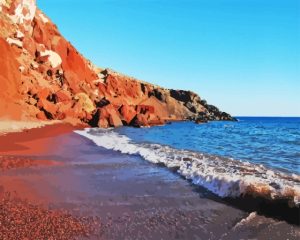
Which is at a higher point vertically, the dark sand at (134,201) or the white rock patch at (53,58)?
the white rock patch at (53,58)

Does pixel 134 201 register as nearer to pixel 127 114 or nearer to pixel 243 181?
pixel 243 181

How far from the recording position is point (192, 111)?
111 metres

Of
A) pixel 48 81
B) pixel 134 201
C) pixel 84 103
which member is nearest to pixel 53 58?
pixel 48 81

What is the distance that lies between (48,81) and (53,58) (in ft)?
36.9

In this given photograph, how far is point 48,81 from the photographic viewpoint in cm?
5372

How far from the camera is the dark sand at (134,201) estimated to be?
6898 millimetres

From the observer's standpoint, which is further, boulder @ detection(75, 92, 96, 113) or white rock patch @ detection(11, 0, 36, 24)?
white rock patch @ detection(11, 0, 36, 24)

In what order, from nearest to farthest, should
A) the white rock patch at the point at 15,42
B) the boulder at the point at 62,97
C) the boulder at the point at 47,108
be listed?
the boulder at the point at 47,108 < the boulder at the point at 62,97 < the white rock patch at the point at 15,42

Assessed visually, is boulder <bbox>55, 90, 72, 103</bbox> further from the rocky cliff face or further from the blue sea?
the blue sea

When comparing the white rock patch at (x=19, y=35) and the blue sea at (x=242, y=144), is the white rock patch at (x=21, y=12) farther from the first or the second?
the blue sea at (x=242, y=144)

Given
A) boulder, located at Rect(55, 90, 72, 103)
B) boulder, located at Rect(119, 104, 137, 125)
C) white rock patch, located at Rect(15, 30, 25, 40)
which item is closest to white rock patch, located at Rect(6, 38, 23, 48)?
white rock patch, located at Rect(15, 30, 25, 40)

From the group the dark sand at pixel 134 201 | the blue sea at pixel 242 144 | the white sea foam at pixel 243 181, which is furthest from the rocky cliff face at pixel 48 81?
the white sea foam at pixel 243 181

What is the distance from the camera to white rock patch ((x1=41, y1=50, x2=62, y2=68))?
203 ft

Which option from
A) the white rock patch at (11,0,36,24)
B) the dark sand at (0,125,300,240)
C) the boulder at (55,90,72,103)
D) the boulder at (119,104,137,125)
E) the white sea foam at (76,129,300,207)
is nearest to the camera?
the dark sand at (0,125,300,240)
